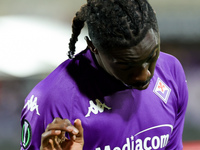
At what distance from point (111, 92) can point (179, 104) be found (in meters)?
0.24

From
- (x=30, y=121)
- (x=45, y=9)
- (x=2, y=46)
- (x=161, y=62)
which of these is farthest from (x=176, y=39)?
(x=30, y=121)

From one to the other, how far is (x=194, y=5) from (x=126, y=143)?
2.69m

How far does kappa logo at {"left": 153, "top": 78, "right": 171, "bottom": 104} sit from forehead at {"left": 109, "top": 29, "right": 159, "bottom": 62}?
0.23 meters

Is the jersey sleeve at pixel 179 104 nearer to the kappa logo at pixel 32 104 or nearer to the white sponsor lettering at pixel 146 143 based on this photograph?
the white sponsor lettering at pixel 146 143

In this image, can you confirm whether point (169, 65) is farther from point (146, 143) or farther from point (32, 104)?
point (32, 104)

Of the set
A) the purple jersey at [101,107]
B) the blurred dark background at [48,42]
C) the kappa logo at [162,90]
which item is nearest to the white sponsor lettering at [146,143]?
the purple jersey at [101,107]

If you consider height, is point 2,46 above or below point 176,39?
above

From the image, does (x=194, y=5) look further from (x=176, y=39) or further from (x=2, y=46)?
(x=2, y=46)

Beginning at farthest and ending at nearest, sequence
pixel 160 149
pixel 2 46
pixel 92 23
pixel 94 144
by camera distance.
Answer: pixel 2 46
pixel 160 149
pixel 94 144
pixel 92 23

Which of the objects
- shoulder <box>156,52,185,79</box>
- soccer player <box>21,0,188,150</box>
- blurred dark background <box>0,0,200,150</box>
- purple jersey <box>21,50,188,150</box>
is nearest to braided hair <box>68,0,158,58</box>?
soccer player <box>21,0,188,150</box>

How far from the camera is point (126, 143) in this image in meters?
1.00

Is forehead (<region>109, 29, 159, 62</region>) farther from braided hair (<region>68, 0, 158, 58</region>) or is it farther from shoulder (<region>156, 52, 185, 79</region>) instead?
shoulder (<region>156, 52, 185, 79</region>)

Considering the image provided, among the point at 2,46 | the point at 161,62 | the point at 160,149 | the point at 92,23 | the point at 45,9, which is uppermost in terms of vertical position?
the point at 45,9

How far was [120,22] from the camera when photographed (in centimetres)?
82
